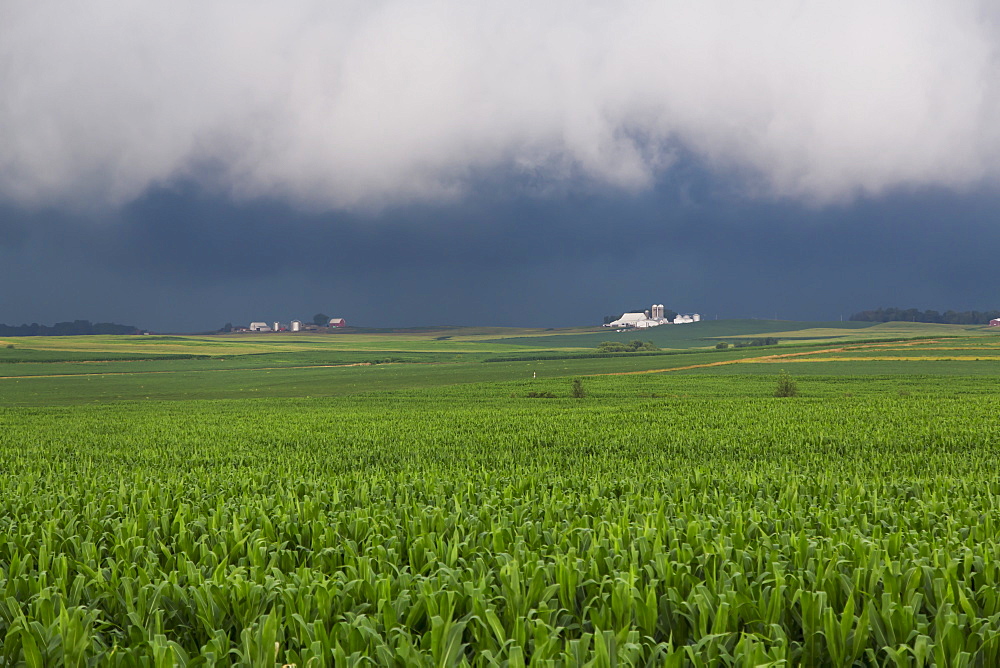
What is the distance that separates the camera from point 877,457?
Result: 1773cm

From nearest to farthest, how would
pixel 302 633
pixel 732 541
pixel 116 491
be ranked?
pixel 302 633
pixel 732 541
pixel 116 491

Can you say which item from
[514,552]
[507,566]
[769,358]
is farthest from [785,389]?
[769,358]

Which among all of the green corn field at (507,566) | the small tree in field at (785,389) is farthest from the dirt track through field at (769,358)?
the green corn field at (507,566)

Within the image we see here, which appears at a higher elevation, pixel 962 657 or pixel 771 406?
pixel 962 657

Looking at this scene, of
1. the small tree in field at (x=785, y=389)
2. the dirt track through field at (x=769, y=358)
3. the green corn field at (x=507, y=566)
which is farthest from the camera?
the dirt track through field at (x=769, y=358)

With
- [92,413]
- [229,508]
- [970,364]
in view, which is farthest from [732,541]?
[970,364]

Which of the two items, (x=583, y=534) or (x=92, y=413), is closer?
(x=583, y=534)

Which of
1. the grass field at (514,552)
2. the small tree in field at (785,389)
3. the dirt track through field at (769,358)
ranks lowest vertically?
the dirt track through field at (769,358)

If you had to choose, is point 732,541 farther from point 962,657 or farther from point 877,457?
point 877,457

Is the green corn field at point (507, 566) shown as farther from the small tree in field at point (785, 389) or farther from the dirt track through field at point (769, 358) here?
the dirt track through field at point (769, 358)

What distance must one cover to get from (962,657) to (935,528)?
4326 millimetres

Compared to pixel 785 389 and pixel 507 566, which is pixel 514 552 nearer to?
pixel 507 566

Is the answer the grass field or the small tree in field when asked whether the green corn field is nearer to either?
the grass field

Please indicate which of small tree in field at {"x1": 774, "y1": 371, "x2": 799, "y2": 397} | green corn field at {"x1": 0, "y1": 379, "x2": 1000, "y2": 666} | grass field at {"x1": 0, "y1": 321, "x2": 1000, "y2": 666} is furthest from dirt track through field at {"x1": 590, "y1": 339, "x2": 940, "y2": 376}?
green corn field at {"x1": 0, "y1": 379, "x2": 1000, "y2": 666}
